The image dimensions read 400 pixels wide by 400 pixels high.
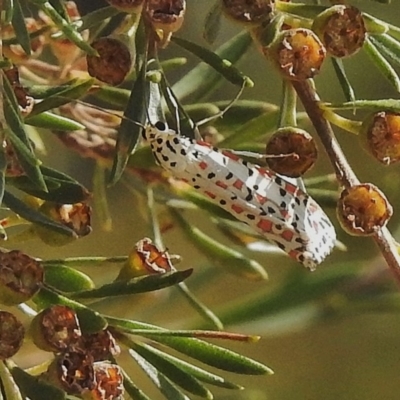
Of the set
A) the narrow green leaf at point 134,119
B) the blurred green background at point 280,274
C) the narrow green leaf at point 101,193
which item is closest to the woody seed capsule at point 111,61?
the narrow green leaf at point 134,119

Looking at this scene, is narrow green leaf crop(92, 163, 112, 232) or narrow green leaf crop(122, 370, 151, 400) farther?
narrow green leaf crop(92, 163, 112, 232)

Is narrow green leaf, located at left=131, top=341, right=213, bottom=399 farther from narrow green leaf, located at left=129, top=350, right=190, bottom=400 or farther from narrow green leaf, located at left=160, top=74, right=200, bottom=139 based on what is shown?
narrow green leaf, located at left=160, top=74, right=200, bottom=139

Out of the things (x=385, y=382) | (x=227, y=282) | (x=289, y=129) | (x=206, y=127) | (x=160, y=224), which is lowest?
(x=385, y=382)

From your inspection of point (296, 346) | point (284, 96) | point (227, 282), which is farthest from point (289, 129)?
point (296, 346)

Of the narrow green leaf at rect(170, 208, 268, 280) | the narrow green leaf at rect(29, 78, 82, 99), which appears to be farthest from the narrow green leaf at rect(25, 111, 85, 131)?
the narrow green leaf at rect(170, 208, 268, 280)

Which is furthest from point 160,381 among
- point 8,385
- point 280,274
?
point 280,274

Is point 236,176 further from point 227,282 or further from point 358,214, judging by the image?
point 227,282

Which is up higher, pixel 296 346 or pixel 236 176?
pixel 236 176
